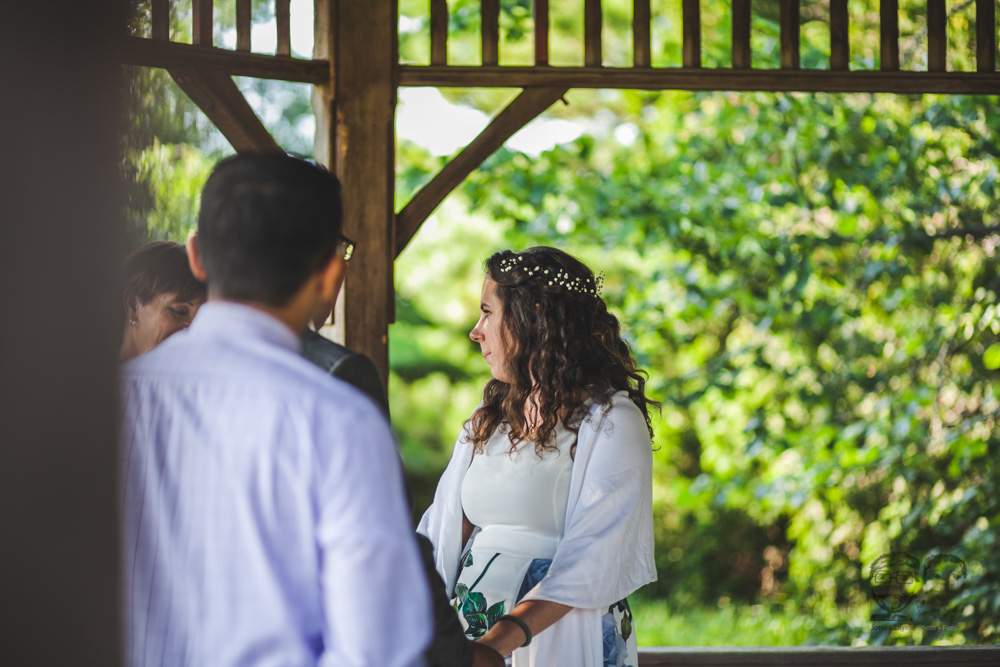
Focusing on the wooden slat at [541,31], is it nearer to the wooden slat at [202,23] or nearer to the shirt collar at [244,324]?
the wooden slat at [202,23]

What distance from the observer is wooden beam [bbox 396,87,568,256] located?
2457 millimetres

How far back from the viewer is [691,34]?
8.21ft

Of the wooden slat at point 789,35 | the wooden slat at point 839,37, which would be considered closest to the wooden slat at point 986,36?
the wooden slat at point 839,37

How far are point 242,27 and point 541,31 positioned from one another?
0.76 m

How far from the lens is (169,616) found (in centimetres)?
95

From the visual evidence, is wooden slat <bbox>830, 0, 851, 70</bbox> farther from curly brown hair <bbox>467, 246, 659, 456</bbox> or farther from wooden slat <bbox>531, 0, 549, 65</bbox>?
curly brown hair <bbox>467, 246, 659, 456</bbox>

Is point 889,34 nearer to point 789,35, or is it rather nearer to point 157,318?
point 789,35

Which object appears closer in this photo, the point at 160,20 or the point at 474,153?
the point at 160,20

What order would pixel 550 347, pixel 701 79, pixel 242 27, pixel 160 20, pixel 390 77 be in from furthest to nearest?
pixel 701 79
pixel 390 77
pixel 242 27
pixel 160 20
pixel 550 347

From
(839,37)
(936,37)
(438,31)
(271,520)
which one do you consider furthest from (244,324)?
(936,37)

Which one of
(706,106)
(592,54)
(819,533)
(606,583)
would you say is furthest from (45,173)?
(706,106)

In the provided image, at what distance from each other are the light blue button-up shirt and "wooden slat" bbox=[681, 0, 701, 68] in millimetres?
1850

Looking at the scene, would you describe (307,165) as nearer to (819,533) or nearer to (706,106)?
(819,533)

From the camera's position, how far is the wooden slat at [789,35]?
8.24ft
